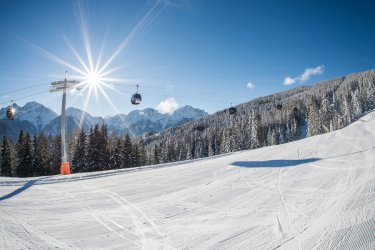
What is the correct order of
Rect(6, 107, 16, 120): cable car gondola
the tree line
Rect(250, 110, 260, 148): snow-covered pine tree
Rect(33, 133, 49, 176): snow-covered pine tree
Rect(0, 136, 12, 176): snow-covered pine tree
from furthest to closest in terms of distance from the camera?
Rect(250, 110, 260, 148): snow-covered pine tree
Rect(33, 133, 49, 176): snow-covered pine tree
Rect(0, 136, 12, 176): snow-covered pine tree
the tree line
Rect(6, 107, 16, 120): cable car gondola

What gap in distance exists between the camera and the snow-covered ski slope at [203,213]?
4258 mm

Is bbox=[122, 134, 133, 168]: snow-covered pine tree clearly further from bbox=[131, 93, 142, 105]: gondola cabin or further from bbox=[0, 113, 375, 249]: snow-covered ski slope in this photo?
bbox=[0, 113, 375, 249]: snow-covered ski slope

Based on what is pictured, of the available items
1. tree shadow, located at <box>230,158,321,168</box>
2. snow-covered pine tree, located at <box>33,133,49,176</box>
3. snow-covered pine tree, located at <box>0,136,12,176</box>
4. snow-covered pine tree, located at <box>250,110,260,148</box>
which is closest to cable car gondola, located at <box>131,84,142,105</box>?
tree shadow, located at <box>230,158,321,168</box>

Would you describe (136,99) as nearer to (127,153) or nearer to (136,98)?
(136,98)

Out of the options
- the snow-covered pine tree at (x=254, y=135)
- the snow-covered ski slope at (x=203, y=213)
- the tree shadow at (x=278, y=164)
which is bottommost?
the snow-covered ski slope at (x=203, y=213)

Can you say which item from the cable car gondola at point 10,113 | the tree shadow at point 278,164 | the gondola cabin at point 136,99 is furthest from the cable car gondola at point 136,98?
Answer: the tree shadow at point 278,164

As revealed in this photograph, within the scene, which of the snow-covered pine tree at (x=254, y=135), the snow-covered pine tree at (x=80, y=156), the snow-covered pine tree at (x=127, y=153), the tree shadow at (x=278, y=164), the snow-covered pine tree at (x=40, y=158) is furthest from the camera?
the snow-covered pine tree at (x=254, y=135)

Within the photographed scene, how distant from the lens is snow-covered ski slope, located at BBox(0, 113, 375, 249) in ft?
14.0

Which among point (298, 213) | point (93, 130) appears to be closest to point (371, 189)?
point (298, 213)

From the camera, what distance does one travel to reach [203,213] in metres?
5.82

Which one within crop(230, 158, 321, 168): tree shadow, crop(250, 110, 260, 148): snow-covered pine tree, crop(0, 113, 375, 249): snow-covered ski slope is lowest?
crop(0, 113, 375, 249): snow-covered ski slope

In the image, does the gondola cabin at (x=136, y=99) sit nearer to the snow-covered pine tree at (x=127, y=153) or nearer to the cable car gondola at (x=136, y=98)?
the cable car gondola at (x=136, y=98)

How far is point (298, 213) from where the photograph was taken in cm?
554

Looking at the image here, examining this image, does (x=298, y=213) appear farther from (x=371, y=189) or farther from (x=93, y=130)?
(x=93, y=130)
